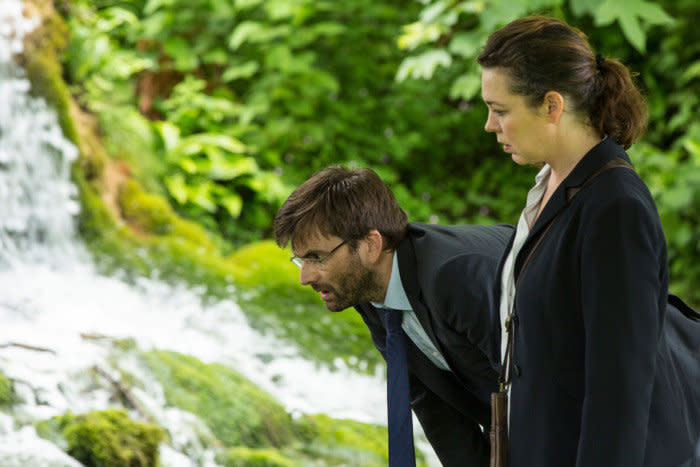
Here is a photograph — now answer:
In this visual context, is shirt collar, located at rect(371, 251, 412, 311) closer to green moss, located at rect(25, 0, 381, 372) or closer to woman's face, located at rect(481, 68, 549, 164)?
woman's face, located at rect(481, 68, 549, 164)

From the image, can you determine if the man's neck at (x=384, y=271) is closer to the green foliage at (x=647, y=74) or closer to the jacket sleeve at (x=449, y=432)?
the jacket sleeve at (x=449, y=432)

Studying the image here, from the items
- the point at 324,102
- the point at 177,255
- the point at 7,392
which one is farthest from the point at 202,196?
the point at 7,392

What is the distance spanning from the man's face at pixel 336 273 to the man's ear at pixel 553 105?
1.89ft

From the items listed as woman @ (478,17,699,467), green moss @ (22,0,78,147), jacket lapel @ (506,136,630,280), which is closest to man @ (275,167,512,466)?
woman @ (478,17,699,467)

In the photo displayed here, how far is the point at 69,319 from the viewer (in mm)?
4223

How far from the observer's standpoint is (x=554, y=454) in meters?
1.42

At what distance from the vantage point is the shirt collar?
191 centimetres

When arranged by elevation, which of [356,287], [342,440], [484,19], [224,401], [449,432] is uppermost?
[356,287]

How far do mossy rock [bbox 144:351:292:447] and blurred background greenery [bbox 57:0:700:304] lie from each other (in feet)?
6.49

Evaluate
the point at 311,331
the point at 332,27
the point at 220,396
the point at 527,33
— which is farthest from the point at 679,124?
the point at 527,33

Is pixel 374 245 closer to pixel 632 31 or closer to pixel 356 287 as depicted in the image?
pixel 356 287

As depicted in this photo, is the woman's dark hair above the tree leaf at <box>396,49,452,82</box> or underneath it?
above

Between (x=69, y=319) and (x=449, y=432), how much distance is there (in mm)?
2733

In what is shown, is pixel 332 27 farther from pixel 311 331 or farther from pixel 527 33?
pixel 527 33
